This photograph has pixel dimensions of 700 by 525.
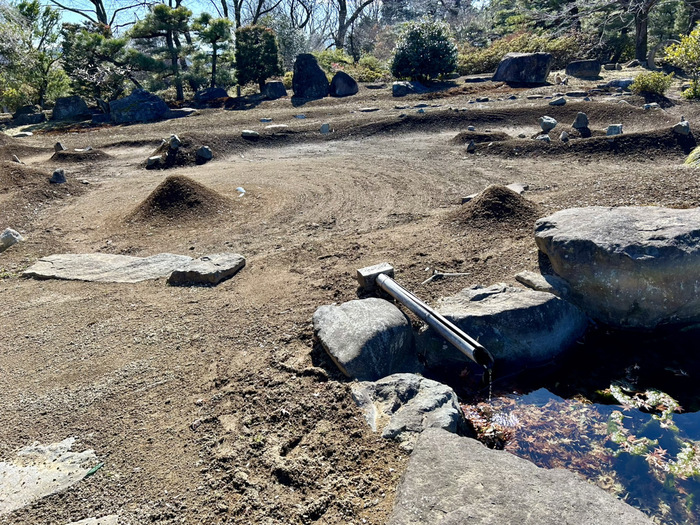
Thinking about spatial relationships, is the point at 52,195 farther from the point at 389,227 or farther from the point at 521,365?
the point at 521,365

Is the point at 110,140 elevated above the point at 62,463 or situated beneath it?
elevated above

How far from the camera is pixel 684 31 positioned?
2067 cm

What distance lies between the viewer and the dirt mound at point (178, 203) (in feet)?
25.5

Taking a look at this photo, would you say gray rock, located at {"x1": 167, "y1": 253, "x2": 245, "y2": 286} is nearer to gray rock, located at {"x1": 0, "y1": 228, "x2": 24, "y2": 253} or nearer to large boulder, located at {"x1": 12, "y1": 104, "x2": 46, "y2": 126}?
gray rock, located at {"x1": 0, "y1": 228, "x2": 24, "y2": 253}

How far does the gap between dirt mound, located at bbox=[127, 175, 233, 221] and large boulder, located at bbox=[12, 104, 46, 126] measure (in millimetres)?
14992

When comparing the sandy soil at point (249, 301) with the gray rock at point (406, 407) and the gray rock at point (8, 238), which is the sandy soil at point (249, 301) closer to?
the gray rock at point (406, 407)

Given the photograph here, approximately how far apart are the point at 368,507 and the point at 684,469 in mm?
2130

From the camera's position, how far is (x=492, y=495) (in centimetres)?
237

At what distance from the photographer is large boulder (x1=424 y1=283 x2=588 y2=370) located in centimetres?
431

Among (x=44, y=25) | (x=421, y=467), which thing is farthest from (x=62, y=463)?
(x=44, y=25)

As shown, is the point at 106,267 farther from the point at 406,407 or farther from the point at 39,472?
the point at 406,407

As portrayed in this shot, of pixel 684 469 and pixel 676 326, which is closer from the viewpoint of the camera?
pixel 684 469

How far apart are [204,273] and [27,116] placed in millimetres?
18559

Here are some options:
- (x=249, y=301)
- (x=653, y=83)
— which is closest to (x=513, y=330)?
(x=249, y=301)
